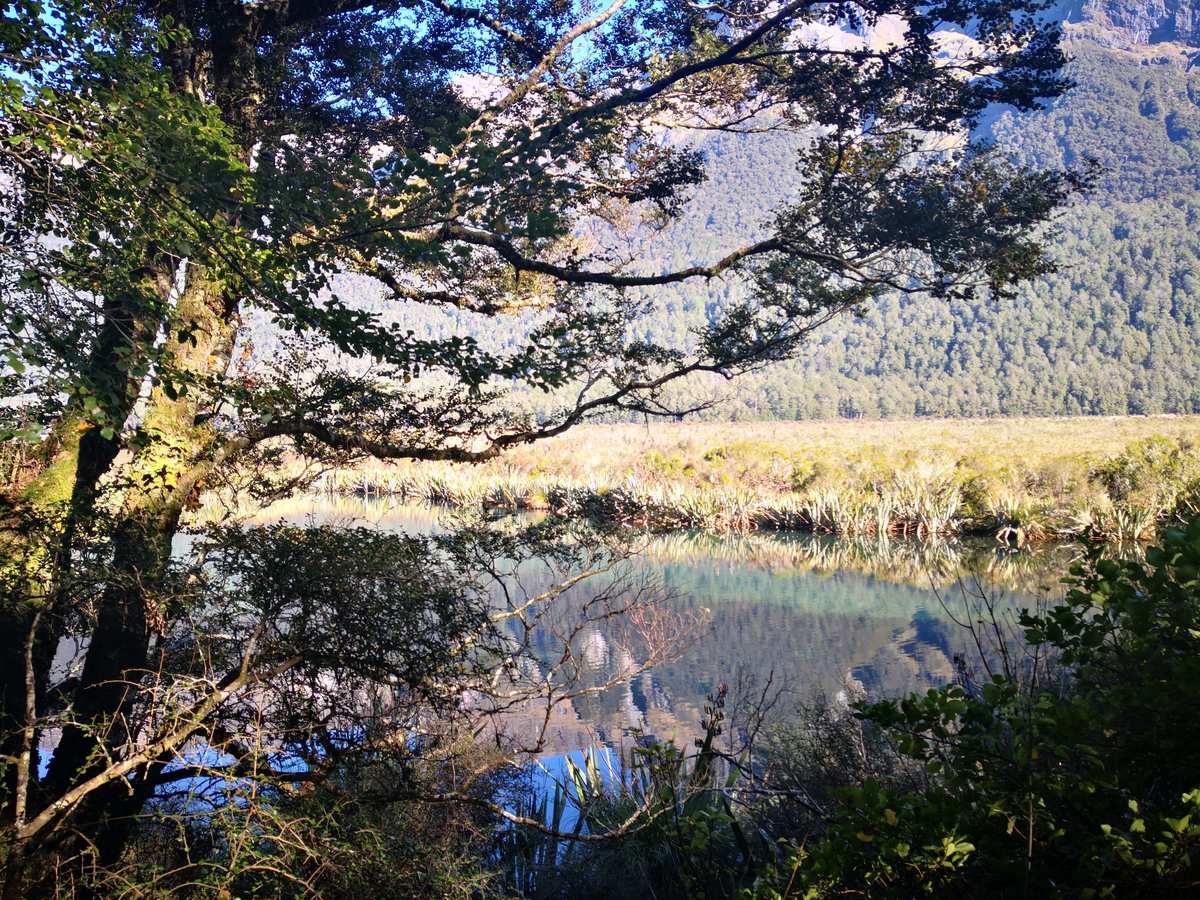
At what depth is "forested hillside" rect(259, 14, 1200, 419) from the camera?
66312 millimetres

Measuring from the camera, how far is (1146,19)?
439 ft

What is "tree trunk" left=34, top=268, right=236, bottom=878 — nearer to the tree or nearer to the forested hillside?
the tree

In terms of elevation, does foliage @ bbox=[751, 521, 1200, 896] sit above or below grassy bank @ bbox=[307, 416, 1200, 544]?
above

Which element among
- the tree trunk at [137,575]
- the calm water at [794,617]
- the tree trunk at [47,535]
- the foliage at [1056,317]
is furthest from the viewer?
the foliage at [1056,317]

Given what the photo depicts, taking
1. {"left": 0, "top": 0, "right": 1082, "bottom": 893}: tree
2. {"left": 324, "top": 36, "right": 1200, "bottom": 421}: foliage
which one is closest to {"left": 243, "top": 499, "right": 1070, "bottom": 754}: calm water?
{"left": 0, "top": 0, "right": 1082, "bottom": 893}: tree

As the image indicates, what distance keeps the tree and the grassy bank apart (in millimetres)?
3606

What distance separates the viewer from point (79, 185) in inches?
131

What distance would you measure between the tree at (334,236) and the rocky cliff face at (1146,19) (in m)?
144

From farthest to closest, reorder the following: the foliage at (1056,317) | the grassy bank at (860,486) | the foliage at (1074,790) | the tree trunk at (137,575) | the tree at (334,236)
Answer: the foliage at (1056,317)
the grassy bank at (860,486)
the tree trunk at (137,575)
the tree at (334,236)
the foliage at (1074,790)

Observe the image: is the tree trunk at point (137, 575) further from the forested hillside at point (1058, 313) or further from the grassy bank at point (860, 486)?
the forested hillside at point (1058, 313)

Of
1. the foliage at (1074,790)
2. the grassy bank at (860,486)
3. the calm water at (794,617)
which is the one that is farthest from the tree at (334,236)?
the grassy bank at (860,486)

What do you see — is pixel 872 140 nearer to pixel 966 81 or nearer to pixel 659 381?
pixel 966 81

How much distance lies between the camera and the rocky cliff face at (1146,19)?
122 metres

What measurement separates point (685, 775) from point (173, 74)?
514cm
